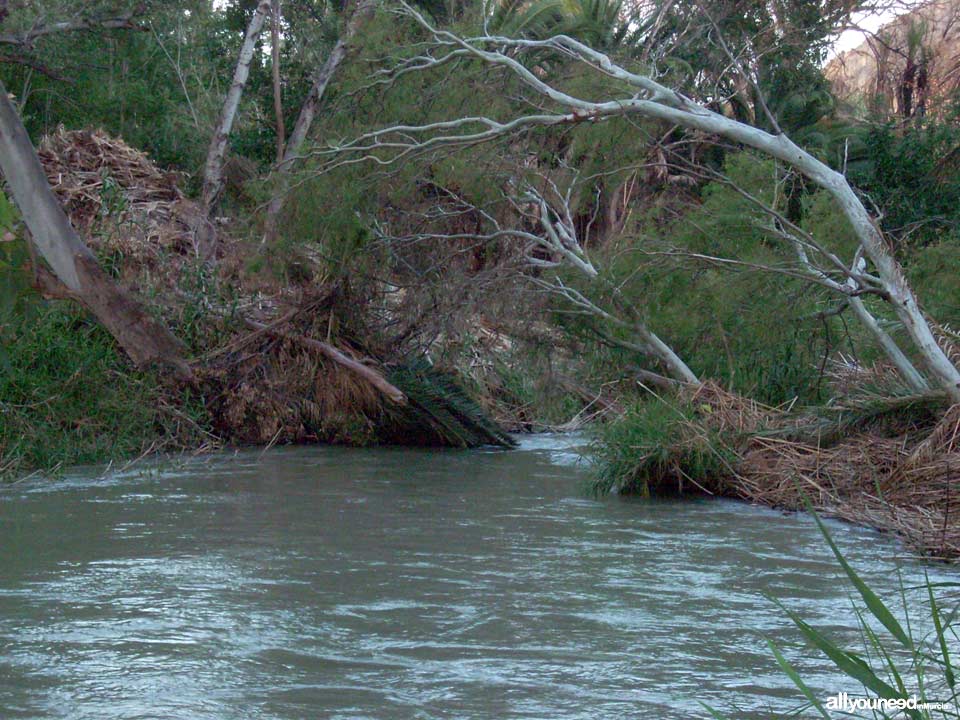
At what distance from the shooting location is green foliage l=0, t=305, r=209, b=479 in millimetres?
10688

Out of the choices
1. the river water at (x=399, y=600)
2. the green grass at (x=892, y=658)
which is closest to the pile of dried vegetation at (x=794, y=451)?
the river water at (x=399, y=600)

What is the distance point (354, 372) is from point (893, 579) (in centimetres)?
726

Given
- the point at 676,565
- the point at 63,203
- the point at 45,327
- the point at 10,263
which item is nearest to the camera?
the point at 10,263

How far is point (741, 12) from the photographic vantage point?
12.6m

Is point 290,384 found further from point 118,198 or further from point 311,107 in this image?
point 311,107

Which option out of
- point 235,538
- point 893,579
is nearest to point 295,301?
point 235,538

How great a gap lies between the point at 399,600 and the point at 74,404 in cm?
629

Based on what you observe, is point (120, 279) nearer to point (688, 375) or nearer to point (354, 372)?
point (354, 372)

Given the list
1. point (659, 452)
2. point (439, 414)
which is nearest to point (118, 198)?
point (439, 414)

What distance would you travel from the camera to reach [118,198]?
1327 centimetres

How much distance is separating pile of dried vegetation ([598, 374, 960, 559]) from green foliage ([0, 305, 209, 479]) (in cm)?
468

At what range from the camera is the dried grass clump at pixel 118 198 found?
1318 centimetres

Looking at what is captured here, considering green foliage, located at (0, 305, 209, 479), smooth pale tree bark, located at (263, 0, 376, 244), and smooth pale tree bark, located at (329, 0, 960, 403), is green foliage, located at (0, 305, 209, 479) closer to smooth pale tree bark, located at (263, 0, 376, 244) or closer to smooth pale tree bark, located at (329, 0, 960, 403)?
smooth pale tree bark, located at (263, 0, 376, 244)

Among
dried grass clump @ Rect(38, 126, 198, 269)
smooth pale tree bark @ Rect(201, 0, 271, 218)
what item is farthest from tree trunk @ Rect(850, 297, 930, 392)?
smooth pale tree bark @ Rect(201, 0, 271, 218)
